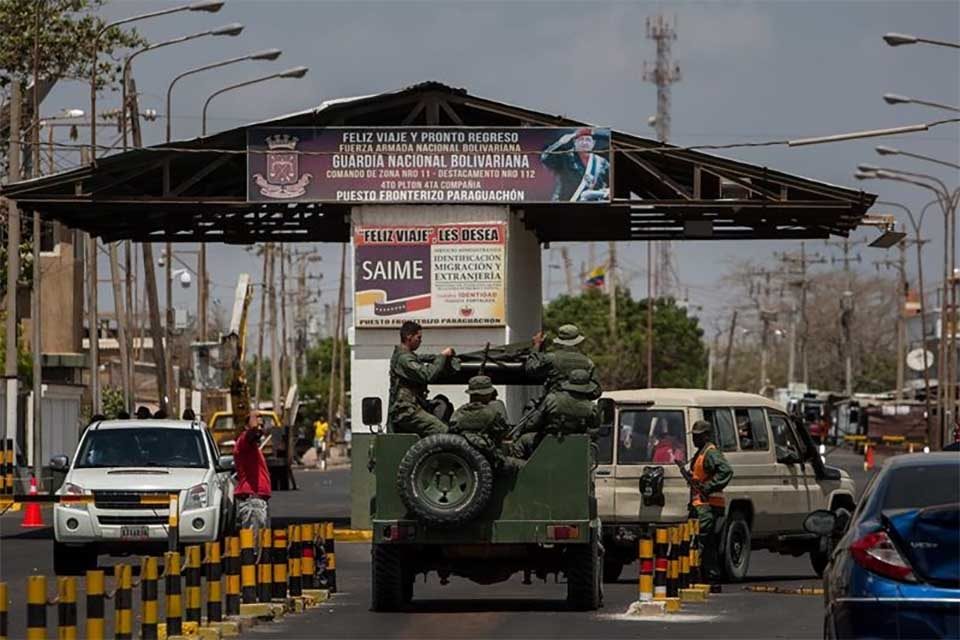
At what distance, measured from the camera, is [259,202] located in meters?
31.8

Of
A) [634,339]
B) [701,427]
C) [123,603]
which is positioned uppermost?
[634,339]

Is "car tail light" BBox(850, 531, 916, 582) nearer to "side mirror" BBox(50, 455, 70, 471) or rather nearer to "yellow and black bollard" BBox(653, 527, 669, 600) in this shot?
"yellow and black bollard" BBox(653, 527, 669, 600)

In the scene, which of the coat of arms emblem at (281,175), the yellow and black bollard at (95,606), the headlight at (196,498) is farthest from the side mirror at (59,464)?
the yellow and black bollard at (95,606)

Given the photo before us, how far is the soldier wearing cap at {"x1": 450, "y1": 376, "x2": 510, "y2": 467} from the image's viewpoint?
693 inches

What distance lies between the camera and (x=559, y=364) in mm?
18406

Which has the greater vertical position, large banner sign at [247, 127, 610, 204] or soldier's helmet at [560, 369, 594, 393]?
large banner sign at [247, 127, 610, 204]

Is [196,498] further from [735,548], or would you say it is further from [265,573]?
[735,548]

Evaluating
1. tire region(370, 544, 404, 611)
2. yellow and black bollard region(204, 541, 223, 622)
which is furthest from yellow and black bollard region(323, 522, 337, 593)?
yellow and black bollard region(204, 541, 223, 622)

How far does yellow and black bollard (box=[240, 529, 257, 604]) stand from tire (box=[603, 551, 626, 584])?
21.1 feet

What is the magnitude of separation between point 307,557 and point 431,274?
12.4 meters

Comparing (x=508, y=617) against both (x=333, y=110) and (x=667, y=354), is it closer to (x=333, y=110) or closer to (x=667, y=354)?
(x=333, y=110)

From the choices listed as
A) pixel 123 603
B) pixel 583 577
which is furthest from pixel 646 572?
pixel 123 603

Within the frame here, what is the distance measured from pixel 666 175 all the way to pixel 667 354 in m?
64.7

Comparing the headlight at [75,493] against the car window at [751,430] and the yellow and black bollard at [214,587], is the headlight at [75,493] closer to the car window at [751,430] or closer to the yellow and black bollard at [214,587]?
the car window at [751,430]
